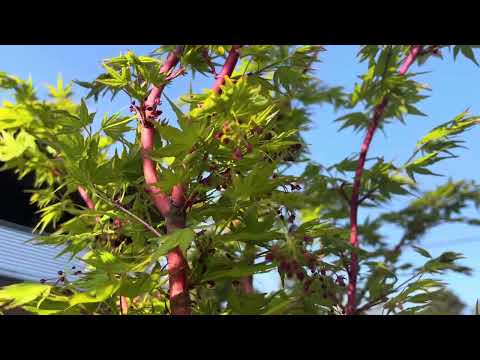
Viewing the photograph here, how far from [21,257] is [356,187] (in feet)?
12.8

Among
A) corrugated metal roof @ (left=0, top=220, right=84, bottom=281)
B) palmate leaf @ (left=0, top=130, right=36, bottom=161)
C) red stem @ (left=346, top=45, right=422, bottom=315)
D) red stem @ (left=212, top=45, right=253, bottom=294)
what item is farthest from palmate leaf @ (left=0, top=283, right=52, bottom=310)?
corrugated metal roof @ (left=0, top=220, right=84, bottom=281)

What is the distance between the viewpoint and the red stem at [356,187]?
1772 mm

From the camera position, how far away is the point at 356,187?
2.00m

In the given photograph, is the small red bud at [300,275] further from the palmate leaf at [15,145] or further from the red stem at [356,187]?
the palmate leaf at [15,145]

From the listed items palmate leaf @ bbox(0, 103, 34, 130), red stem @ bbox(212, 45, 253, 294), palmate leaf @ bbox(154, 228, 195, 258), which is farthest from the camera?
palmate leaf @ bbox(0, 103, 34, 130)

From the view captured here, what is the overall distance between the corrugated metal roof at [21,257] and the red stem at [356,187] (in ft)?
10.4

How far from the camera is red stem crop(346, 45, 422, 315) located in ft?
5.82

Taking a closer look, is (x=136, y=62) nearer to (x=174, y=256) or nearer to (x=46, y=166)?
(x=174, y=256)

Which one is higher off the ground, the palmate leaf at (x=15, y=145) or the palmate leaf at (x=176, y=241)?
the palmate leaf at (x=15, y=145)

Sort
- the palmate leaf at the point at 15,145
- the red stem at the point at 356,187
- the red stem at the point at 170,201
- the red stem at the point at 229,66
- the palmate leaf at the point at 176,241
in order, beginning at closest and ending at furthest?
the palmate leaf at the point at 176,241 → the red stem at the point at 170,201 → the red stem at the point at 229,66 → the red stem at the point at 356,187 → the palmate leaf at the point at 15,145

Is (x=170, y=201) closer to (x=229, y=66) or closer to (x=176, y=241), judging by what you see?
(x=176, y=241)

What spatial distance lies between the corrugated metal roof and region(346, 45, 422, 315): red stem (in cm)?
318

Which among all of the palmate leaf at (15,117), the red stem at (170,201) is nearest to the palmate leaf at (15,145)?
the palmate leaf at (15,117)

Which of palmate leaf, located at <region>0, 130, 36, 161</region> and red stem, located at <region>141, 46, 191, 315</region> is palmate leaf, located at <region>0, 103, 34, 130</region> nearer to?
palmate leaf, located at <region>0, 130, 36, 161</region>
